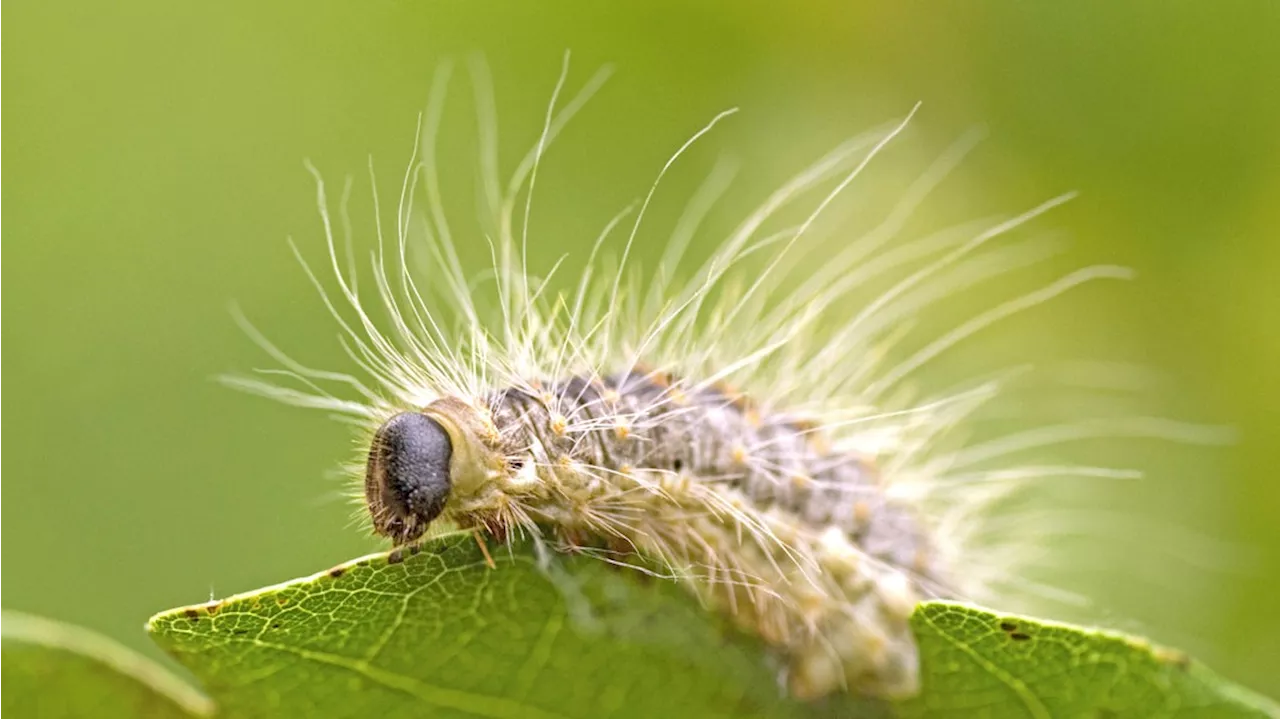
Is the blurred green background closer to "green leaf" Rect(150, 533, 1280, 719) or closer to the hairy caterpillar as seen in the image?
the hairy caterpillar

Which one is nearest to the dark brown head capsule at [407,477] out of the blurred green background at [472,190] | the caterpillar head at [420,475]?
the caterpillar head at [420,475]

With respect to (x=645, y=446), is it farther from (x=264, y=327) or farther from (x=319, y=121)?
(x=319, y=121)

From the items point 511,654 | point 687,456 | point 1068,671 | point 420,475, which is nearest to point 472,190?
point 687,456

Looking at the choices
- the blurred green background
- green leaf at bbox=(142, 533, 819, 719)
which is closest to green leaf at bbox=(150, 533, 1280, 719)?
green leaf at bbox=(142, 533, 819, 719)

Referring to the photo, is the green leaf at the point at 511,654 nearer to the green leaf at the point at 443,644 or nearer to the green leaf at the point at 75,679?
the green leaf at the point at 443,644

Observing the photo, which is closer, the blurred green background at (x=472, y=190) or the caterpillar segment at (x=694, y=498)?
the caterpillar segment at (x=694, y=498)

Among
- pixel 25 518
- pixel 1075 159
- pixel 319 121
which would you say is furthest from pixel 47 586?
pixel 1075 159
